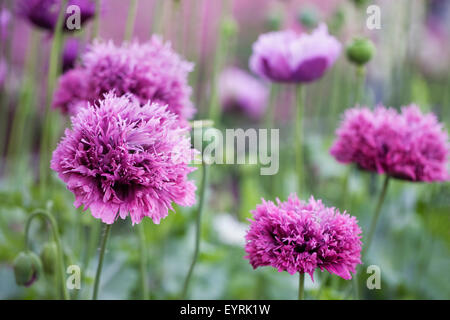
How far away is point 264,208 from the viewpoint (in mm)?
465

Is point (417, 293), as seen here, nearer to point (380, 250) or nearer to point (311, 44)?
point (380, 250)

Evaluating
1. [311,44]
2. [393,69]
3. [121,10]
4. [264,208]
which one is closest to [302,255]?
[264,208]

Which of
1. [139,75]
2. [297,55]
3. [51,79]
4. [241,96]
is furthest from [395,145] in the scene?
[241,96]

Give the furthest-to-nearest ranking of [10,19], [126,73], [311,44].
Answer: [10,19] < [311,44] < [126,73]

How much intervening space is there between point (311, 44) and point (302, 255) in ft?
1.11

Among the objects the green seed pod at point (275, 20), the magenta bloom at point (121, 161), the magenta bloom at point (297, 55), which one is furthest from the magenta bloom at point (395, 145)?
the green seed pod at point (275, 20)

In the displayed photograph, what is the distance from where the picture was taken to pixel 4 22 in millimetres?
860

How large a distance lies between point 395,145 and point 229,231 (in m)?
0.50

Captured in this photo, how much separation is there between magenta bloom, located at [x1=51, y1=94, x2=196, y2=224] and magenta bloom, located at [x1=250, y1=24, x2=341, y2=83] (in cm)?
28

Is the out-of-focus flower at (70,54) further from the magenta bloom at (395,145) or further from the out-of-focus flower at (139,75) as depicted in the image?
the magenta bloom at (395,145)

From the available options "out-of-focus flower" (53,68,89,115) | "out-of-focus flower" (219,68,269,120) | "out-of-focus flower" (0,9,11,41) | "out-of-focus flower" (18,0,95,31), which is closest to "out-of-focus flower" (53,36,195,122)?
"out-of-focus flower" (53,68,89,115)

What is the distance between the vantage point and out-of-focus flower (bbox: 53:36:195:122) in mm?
540

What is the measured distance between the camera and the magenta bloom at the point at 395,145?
58cm

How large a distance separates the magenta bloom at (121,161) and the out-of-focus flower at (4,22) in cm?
51
